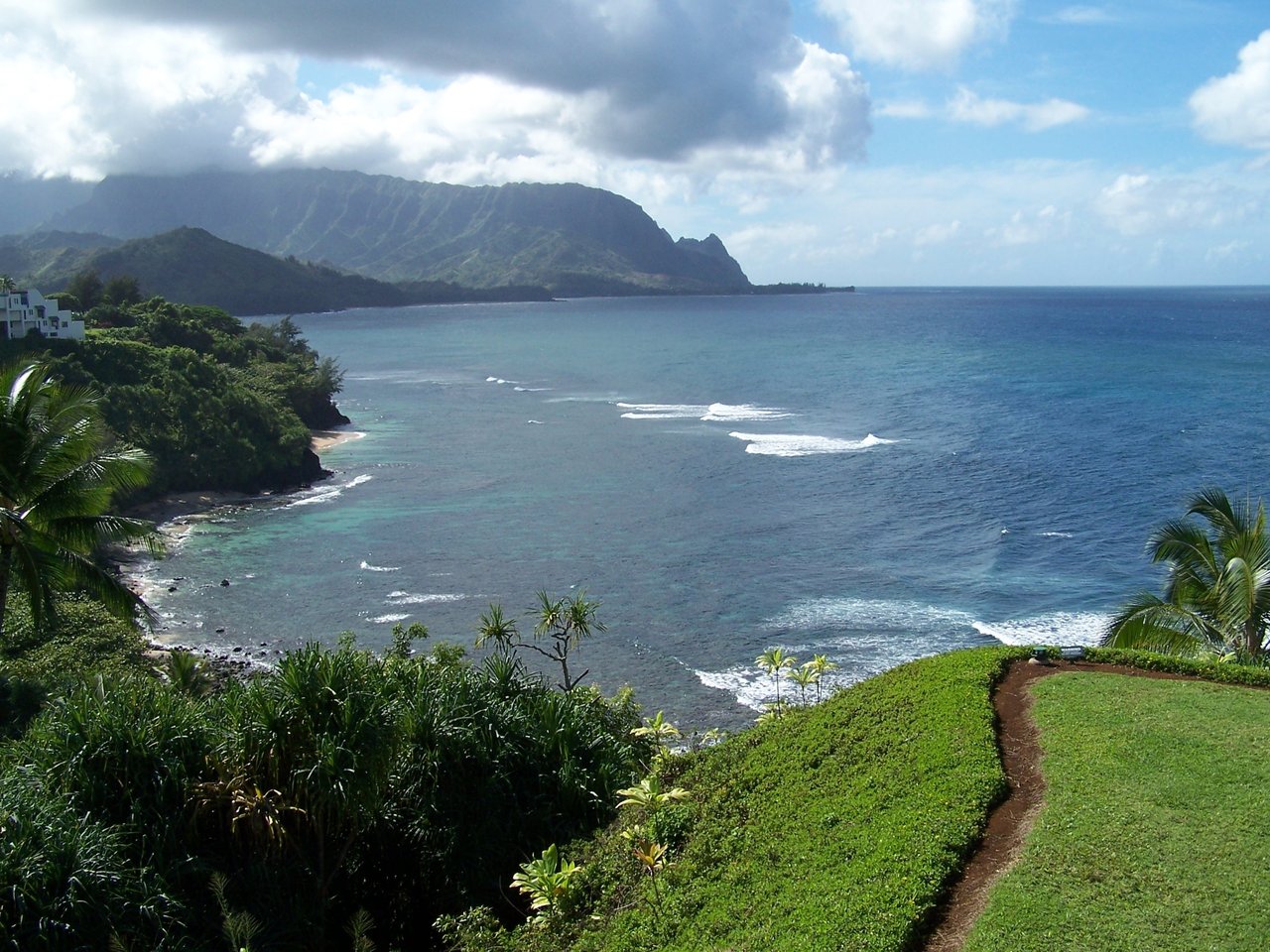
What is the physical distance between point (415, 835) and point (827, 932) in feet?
22.5

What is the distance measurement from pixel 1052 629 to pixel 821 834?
24869 millimetres

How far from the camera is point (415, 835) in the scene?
1407 cm

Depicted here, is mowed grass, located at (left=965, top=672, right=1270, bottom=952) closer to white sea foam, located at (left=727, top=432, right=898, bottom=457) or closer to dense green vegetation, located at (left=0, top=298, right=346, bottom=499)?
dense green vegetation, located at (left=0, top=298, right=346, bottom=499)

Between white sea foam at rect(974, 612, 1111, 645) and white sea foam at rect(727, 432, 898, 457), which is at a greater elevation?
white sea foam at rect(727, 432, 898, 457)

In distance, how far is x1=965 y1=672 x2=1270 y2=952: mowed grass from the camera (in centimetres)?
911

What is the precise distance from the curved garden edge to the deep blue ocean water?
1373 cm

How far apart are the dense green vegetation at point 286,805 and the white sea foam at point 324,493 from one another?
4189 centimetres

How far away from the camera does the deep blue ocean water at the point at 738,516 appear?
34969mm

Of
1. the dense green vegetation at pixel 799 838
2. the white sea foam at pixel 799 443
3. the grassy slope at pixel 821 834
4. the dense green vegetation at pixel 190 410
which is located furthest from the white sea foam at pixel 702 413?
the dense green vegetation at pixel 799 838

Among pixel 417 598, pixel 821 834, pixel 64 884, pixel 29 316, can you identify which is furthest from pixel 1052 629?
pixel 29 316

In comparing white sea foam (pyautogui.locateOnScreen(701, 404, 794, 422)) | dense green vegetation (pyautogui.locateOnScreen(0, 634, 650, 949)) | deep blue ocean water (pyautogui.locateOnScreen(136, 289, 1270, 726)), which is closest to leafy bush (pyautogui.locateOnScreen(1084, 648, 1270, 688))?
dense green vegetation (pyautogui.locateOnScreen(0, 634, 650, 949))

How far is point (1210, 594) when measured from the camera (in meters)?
17.9

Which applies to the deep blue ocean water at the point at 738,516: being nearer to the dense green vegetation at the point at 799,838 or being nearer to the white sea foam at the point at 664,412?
the white sea foam at the point at 664,412

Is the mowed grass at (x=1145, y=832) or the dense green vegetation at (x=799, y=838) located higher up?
the mowed grass at (x=1145, y=832)
